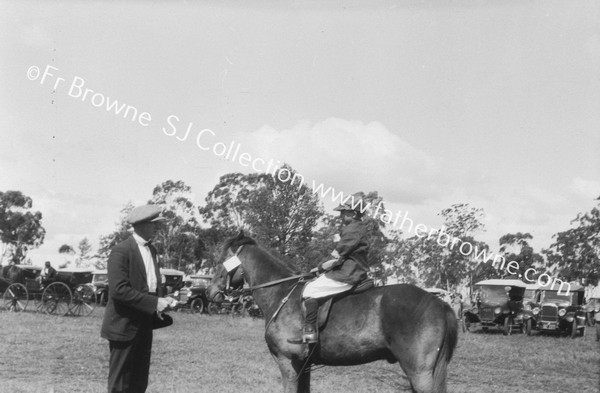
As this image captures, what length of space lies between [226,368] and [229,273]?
3934 millimetres

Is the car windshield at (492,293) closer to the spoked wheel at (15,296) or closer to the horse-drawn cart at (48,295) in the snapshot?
the horse-drawn cart at (48,295)

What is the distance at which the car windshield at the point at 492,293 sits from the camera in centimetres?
2620

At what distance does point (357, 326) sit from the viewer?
6.38 meters

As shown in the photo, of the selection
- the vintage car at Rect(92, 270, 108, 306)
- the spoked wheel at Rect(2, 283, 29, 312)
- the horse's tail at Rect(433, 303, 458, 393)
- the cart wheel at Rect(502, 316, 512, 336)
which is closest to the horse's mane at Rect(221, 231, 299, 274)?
the horse's tail at Rect(433, 303, 458, 393)

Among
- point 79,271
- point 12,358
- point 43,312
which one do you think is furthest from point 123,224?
point 12,358

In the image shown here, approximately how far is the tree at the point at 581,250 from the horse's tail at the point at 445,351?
127 ft

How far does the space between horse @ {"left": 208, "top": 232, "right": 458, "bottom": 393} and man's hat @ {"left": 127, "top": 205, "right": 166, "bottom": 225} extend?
2348 millimetres

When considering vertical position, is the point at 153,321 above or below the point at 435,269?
below

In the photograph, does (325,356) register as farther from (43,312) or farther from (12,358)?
(43,312)

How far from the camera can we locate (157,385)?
335 inches

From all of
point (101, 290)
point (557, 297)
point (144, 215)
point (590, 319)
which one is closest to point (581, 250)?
point (590, 319)

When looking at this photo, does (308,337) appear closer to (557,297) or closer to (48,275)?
(48,275)

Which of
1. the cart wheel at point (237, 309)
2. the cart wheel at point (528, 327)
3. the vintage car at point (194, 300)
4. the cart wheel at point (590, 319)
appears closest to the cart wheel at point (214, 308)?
the vintage car at point (194, 300)

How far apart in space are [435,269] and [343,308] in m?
40.4
